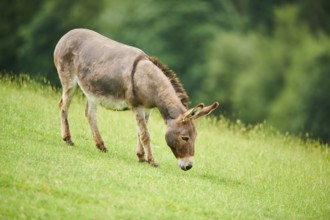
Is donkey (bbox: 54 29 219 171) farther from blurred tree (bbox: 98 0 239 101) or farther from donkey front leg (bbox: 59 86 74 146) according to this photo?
blurred tree (bbox: 98 0 239 101)

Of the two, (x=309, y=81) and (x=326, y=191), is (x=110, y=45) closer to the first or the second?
(x=326, y=191)

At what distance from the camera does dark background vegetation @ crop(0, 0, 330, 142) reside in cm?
3353

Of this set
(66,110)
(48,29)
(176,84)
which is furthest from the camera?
(48,29)

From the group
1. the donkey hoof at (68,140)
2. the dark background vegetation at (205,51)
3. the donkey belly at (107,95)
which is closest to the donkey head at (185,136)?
the donkey belly at (107,95)

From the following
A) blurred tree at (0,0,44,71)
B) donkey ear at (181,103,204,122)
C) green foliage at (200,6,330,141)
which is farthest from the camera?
blurred tree at (0,0,44,71)

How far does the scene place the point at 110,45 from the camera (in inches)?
412

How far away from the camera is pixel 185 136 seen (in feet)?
30.4

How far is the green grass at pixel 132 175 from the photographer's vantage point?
7.48m

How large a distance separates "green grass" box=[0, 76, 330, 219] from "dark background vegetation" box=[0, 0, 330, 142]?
55.4ft

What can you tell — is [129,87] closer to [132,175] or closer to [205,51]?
[132,175]

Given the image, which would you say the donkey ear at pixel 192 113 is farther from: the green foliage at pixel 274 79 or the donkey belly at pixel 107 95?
the green foliage at pixel 274 79

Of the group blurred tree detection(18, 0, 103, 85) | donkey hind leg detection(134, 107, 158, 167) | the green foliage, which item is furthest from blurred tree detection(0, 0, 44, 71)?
donkey hind leg detection(134, 107, 158, 167)

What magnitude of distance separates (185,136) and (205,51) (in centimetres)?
2633

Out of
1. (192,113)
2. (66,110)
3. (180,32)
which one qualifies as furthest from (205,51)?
(192,113)
